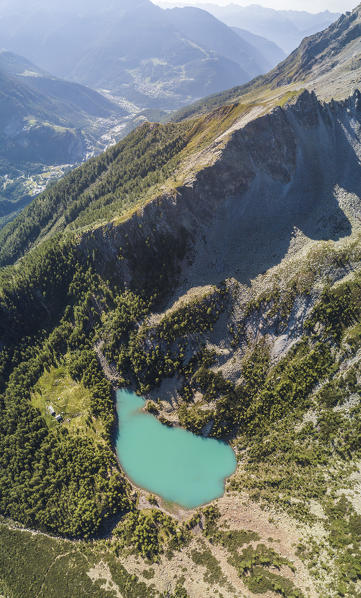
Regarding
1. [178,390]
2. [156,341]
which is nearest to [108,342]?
[156,341]

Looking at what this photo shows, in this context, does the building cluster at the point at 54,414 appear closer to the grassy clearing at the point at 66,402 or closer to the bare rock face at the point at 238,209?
the grassy clearing at the point at 66,402

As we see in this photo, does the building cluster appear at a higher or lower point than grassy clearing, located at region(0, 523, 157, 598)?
higher

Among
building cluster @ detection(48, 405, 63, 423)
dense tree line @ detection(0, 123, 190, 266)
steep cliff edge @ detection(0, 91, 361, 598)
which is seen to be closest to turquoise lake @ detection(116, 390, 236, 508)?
steep cliff edge @ detection(0, 91, 361, 598)

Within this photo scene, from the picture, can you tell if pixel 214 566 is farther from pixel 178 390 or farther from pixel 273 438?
pixel 178 390

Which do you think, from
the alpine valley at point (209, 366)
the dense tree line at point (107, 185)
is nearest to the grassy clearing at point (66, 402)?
the alpine valley at point (209, 366)

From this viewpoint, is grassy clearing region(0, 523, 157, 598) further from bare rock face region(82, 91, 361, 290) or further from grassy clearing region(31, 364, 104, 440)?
bare rock face region(82, 91, 361, 290)

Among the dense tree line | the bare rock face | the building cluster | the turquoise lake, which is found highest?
the dense tree line

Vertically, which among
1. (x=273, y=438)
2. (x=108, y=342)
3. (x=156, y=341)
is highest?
(x=108, y=342)
